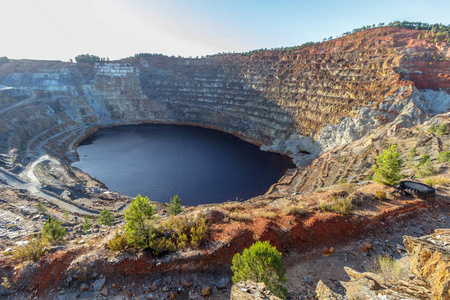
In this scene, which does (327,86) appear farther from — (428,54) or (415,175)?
(415,175)

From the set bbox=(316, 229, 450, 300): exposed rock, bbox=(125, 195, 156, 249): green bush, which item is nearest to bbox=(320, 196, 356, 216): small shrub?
bbox=(316, 229, 450, 300): exposed rock

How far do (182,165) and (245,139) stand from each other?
88.9ft

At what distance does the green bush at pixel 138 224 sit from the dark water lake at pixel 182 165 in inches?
977

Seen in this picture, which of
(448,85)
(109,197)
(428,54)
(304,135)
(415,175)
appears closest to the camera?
(415,175)

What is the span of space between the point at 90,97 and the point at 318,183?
9342 cm

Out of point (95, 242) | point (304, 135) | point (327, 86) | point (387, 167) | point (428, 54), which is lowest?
point (304, 135)

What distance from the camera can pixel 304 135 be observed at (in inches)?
2389

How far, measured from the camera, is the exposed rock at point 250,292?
24.1 ft

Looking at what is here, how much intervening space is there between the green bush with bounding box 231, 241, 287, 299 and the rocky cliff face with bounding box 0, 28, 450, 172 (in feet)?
156

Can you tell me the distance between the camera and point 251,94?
8212cm

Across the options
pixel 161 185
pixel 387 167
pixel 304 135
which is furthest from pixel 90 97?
pixel 387 167

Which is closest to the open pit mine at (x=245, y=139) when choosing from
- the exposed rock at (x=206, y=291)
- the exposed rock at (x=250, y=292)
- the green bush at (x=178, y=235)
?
the exposed rock at (x=206, y=291)

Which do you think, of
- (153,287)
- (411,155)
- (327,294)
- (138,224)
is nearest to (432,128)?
(411,155)

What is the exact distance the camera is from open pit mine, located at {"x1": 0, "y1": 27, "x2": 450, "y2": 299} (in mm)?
11672
